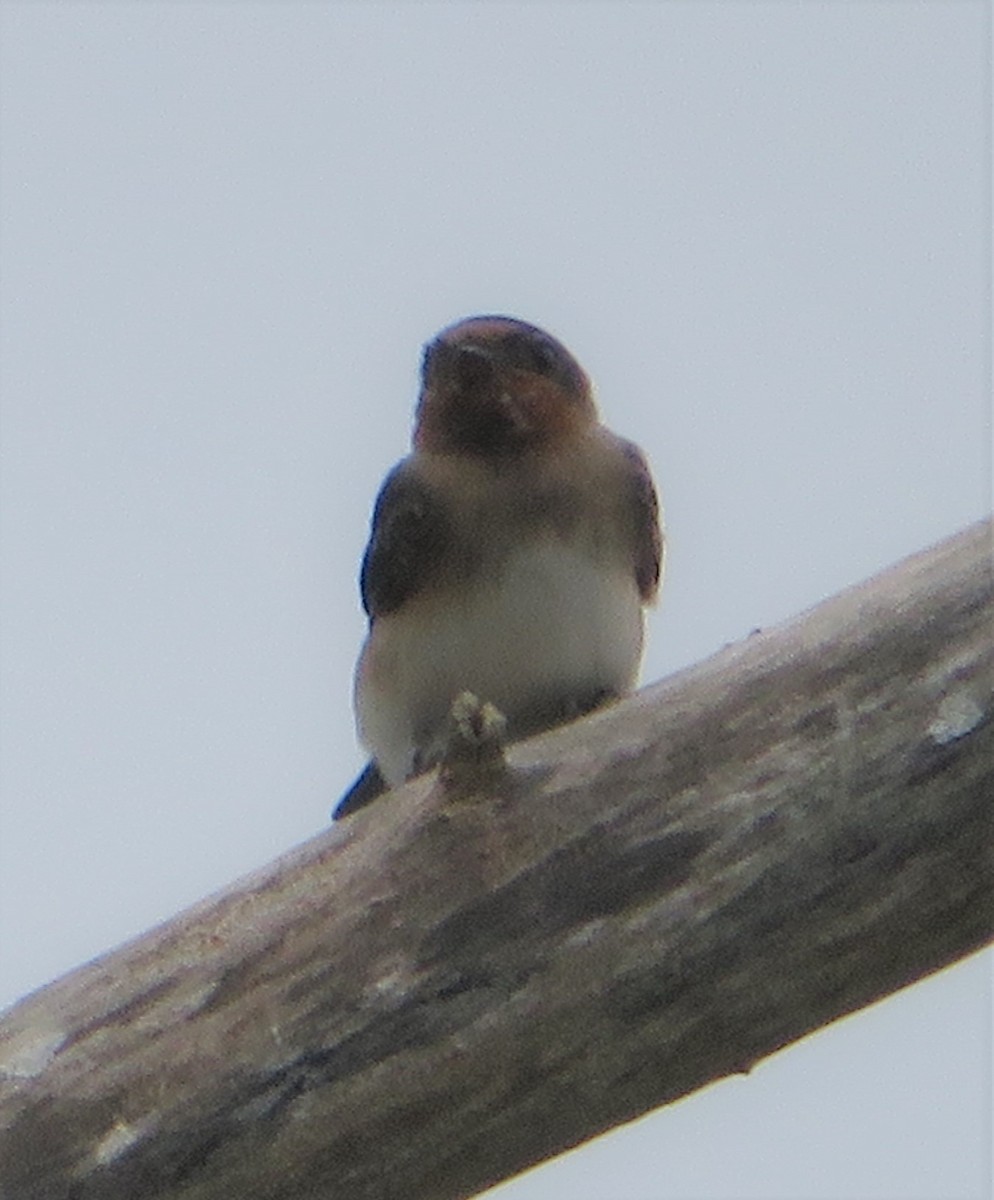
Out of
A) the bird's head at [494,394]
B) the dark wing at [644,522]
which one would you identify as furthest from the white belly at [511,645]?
the bird's head at [494,394]

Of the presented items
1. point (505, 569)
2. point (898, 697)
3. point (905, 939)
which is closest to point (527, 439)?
point (505, 569)

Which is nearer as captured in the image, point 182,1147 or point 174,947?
point 182,1147

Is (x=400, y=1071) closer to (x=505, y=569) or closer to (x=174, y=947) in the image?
(x=174, y=947)

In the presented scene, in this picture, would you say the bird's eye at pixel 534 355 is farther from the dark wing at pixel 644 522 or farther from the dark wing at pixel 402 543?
the dark wing at pixel 402 543

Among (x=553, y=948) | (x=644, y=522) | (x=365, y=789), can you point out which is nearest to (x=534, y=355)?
(x=644, y=522)

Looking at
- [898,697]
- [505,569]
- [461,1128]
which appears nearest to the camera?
[461,1128]

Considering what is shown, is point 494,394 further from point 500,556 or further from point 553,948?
point 553,948

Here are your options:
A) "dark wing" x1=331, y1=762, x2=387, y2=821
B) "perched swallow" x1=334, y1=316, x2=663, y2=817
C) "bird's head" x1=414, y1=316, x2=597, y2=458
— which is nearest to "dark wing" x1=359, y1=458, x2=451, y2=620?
"perched swallow" x1=334, y1=316, x2=663, y2=817
